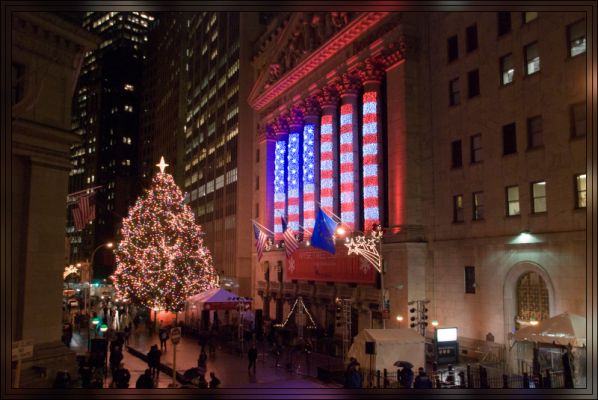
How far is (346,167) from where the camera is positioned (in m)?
45.1

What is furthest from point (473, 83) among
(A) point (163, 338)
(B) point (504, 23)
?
(A) point (163, 338)

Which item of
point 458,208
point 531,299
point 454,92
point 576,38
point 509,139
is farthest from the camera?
point 454,92

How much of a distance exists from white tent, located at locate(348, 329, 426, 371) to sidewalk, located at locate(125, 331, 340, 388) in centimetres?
242

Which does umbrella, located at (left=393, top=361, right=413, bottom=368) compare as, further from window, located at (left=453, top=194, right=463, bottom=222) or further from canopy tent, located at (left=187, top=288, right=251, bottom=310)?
canopy tent, located at (left=187, top=288, right=251, bottom=310)

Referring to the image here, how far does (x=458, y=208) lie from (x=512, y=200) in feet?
14.8

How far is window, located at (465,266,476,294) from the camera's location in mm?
33344

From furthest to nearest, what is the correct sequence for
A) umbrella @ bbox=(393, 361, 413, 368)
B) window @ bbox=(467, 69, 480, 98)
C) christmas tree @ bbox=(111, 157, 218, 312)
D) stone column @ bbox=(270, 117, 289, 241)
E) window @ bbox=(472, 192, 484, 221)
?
stone column @ bbox=(270, 117, 289, 241) < christmas tree @ bbox=(111, 157, 218, 312) < window @ bbox=(467, 69, 480, 98) < window @ bbox=(472, 192, 484, 221) < umbrella @ bbox=(393, 361, 413, 368)

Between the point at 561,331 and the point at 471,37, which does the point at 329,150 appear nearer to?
the point at 471,37

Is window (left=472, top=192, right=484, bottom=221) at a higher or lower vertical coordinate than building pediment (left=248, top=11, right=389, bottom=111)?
lower

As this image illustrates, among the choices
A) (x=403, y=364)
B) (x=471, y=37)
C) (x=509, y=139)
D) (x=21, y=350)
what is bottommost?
(x=403, y=364)

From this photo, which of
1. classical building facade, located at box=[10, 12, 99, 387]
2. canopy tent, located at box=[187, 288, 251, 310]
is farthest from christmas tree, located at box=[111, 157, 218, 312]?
classical building facade, located at box=[10, 12, 99, 387]

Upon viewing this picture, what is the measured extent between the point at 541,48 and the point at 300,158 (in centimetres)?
2968

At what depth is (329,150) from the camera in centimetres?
4872

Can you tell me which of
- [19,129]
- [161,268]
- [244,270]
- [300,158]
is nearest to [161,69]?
[244,270]
